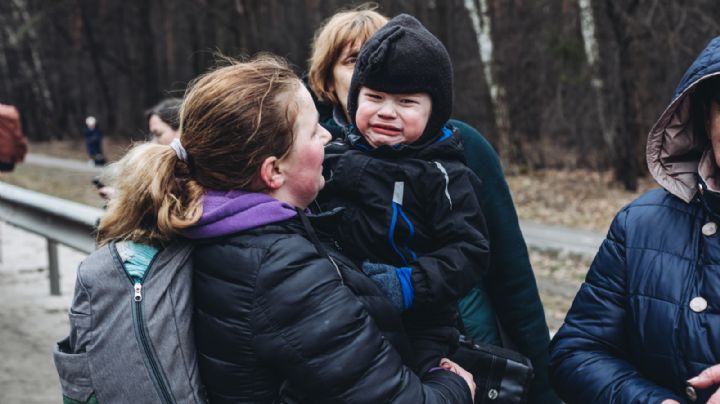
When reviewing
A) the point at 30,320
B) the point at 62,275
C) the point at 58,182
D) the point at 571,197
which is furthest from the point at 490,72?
the point at 30,320

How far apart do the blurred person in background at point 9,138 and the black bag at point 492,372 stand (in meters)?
3.32

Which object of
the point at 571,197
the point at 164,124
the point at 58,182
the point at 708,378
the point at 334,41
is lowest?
the point at 58,182

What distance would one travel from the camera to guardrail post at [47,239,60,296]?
711 cm

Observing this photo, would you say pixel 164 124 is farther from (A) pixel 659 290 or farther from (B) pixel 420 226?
(A) pixel 659 290

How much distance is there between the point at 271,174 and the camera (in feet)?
7.07

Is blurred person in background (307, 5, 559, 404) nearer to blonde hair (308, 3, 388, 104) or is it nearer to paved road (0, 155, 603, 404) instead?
blonde hair (308, 3, 388, 104)

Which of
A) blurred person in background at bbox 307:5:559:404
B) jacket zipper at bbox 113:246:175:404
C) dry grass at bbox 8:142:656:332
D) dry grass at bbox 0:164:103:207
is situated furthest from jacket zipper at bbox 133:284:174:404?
dry grass at bbox 0:164:103:207

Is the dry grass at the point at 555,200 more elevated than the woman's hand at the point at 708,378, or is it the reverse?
the woman's hand at the point at 708,378

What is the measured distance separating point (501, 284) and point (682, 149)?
863 mm

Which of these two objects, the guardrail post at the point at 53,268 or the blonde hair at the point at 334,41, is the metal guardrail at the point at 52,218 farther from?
the blonde hair at the point at 334,41

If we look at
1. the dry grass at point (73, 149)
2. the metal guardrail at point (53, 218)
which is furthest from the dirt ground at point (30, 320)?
the dry grass at point (73, 149)

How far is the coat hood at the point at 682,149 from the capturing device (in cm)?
229

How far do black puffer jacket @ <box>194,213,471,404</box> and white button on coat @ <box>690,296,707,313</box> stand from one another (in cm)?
74

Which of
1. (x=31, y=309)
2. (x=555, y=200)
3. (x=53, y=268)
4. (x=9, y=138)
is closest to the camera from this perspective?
(x=9, y=138)
